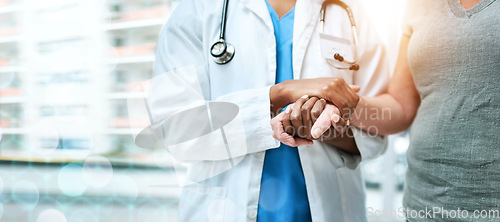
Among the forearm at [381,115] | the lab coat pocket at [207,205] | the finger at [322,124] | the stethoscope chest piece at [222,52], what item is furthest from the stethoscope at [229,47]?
the lab coat pocket at [207,205]

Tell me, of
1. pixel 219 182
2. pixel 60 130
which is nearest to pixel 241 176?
pixel 219 182

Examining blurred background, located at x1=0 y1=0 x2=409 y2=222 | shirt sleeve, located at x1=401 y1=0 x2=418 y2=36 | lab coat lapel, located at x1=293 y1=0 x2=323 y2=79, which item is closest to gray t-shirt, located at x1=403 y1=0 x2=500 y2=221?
shirt sleeve, located at x1=401 y1=0 x2=418 y2=36

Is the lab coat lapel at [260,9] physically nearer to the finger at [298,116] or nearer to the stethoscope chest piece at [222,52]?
the stethoscope chest piece at [222,52]

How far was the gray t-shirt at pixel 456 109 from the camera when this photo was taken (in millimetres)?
627

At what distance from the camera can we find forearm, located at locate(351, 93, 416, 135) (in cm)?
78

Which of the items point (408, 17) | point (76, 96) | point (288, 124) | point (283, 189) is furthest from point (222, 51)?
point (76, 96)

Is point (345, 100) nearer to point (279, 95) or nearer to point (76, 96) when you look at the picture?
point (279, 95)

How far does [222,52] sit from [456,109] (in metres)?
0.52

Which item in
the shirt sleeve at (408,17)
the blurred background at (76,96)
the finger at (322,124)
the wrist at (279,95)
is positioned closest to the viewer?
the finger at (322,124)

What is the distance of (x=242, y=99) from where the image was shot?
2.36 feet

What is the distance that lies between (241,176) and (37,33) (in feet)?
15.8

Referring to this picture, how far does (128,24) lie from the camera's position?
3.98 meters

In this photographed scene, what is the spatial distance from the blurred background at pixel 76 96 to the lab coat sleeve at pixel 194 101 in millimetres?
3236

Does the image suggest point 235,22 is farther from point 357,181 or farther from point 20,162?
point 20,162
